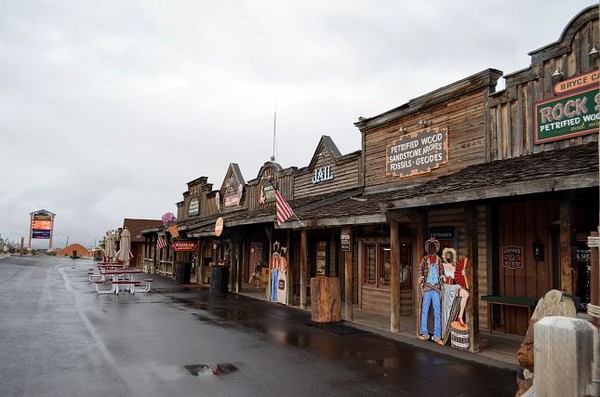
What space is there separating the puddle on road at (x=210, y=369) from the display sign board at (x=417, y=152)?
7149 millimetres

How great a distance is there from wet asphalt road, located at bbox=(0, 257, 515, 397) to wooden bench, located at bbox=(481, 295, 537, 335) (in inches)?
78.9

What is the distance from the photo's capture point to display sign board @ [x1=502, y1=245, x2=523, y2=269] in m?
9.85

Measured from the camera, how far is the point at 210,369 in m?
7.15

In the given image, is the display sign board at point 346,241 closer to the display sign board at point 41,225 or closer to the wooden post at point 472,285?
the wooden post at point 472,285

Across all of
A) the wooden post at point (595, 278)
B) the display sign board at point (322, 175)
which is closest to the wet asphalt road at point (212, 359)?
the wooden post at point (595, 278)

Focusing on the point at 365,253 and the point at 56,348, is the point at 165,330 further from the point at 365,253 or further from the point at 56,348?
the point at 365,253

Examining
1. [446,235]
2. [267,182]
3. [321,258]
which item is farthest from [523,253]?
[267,182]

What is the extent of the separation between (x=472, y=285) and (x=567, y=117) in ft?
11.6

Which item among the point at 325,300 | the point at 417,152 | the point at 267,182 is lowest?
the point at 325,300

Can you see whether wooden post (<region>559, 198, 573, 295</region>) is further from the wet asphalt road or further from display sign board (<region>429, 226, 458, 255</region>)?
display sign board (<region>429, 226, 458, 255</region>)

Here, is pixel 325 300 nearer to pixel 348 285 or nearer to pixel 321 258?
pixel 348 285

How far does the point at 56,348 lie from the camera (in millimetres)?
8289

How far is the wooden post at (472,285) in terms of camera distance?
8.44 meters

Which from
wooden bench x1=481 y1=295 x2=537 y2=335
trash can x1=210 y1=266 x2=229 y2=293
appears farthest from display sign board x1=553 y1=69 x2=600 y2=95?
trash can x1=210 y1=266 x2=229 y2=293
